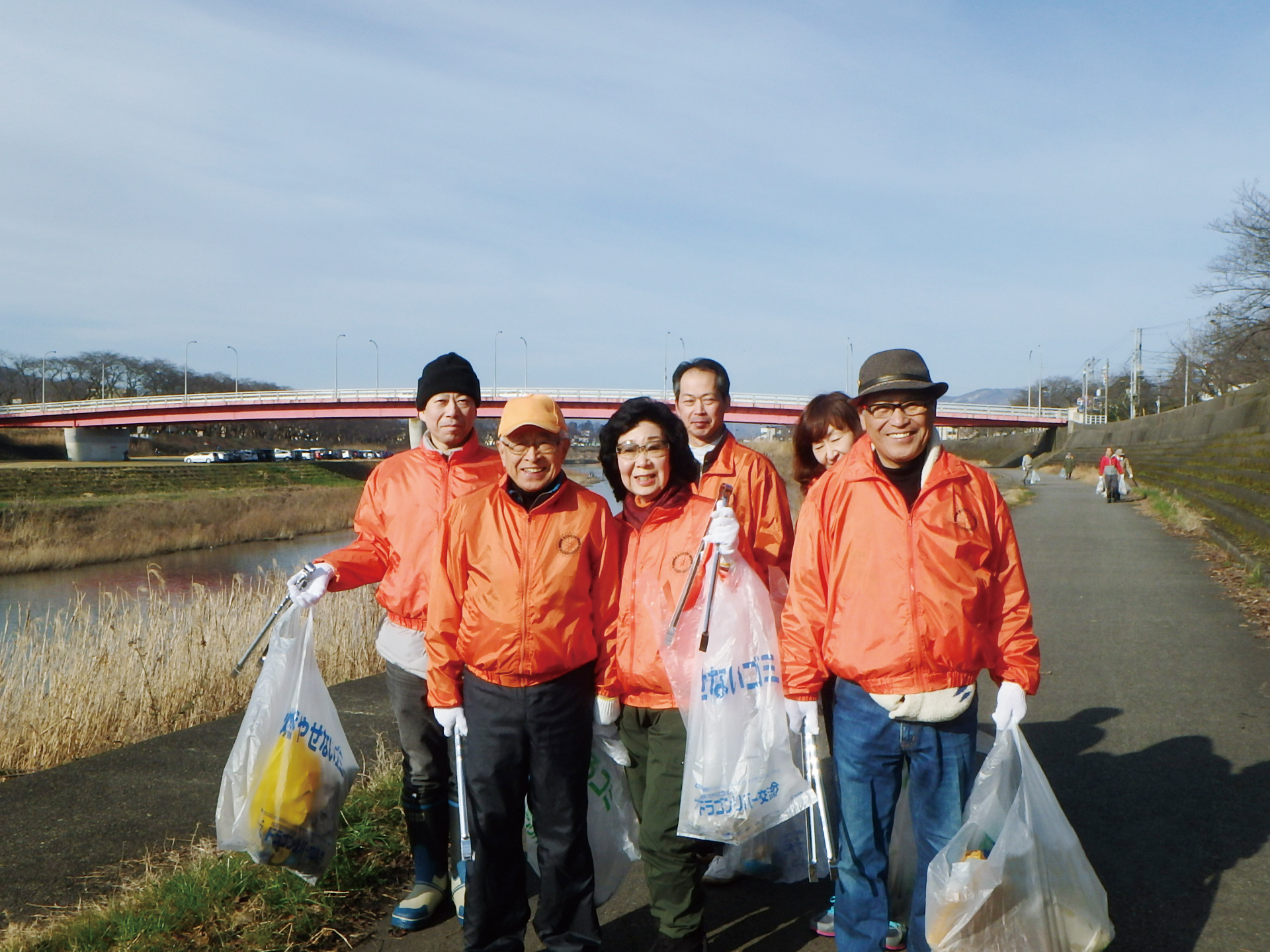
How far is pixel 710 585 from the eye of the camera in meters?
2.96

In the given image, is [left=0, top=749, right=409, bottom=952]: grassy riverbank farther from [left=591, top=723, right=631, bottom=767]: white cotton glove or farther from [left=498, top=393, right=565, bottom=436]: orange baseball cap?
[left=498, top=393, right=565, bottom=436]: orange baseball cap

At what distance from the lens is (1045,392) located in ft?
395

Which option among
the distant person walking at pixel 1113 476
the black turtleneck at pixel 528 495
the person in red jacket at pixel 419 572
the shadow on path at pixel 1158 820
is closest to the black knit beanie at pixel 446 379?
the person in red jacket at pixel 419 572

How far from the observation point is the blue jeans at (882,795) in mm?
2680

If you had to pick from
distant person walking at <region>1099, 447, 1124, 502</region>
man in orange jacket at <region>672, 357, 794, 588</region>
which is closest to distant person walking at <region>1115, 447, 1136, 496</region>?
distant person walking at <region>1099, 447, 1124, 502</region>

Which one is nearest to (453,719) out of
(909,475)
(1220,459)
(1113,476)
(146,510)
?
(909,475)

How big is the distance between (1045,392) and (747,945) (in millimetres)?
128550

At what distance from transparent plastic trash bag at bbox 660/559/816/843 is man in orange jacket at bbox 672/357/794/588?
1.02 feet

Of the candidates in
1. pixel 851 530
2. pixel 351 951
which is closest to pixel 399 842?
pixel 351 951

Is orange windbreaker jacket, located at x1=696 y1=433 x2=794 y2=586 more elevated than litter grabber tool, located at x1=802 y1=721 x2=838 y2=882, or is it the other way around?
orange windbreaker jacket, located at x1=696 y1=433 x2=794 y2=586

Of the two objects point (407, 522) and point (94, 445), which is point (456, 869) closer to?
point (407, 522)

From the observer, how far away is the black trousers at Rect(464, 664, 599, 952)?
2.93 meters

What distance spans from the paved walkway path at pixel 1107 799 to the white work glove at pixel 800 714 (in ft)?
2.89

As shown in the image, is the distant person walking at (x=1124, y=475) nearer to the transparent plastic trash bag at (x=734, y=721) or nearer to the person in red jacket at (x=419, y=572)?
the transparent plastic trash bag at (x=734, y=721)
